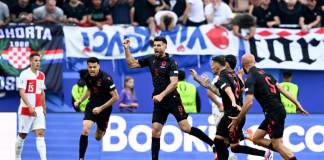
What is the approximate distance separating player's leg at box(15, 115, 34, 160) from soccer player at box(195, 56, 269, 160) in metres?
3.70

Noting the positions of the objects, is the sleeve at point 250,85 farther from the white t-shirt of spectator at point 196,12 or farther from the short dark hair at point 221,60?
the white t-shirt of spectator at point 196,12

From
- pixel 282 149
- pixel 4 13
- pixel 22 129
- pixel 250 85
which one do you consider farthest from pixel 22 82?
pixel 282 149

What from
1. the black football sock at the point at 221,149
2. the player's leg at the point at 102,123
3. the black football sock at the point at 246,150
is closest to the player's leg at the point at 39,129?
the player's leg at the point at 102,123

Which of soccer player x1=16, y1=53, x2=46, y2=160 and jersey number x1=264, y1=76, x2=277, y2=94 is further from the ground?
jersey number x1=264, y1=76, x2=277, y2=94

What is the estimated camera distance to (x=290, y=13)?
2448cm

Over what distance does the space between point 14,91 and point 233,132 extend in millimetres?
7877

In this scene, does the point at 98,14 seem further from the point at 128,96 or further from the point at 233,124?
the point at 233,124

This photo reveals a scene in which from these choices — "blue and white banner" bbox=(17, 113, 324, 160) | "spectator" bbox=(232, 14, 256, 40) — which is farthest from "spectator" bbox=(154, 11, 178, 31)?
"blue and white banner" bbox=(17, 113, 324, 160)

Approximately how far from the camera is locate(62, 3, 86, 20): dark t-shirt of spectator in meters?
24.2

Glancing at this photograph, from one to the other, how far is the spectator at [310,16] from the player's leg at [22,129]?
301 inches

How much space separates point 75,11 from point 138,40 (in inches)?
64.1

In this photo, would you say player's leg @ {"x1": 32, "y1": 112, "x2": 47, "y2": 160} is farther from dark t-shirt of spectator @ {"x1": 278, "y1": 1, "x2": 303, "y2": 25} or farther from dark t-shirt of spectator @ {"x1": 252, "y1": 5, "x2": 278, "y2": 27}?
dark t-shirt of spectator @ {"x1": 278, "y1": 1, "x2": 303, "y2": 25}

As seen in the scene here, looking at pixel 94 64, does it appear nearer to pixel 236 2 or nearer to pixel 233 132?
pixel 233 132

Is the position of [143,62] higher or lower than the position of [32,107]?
higher
